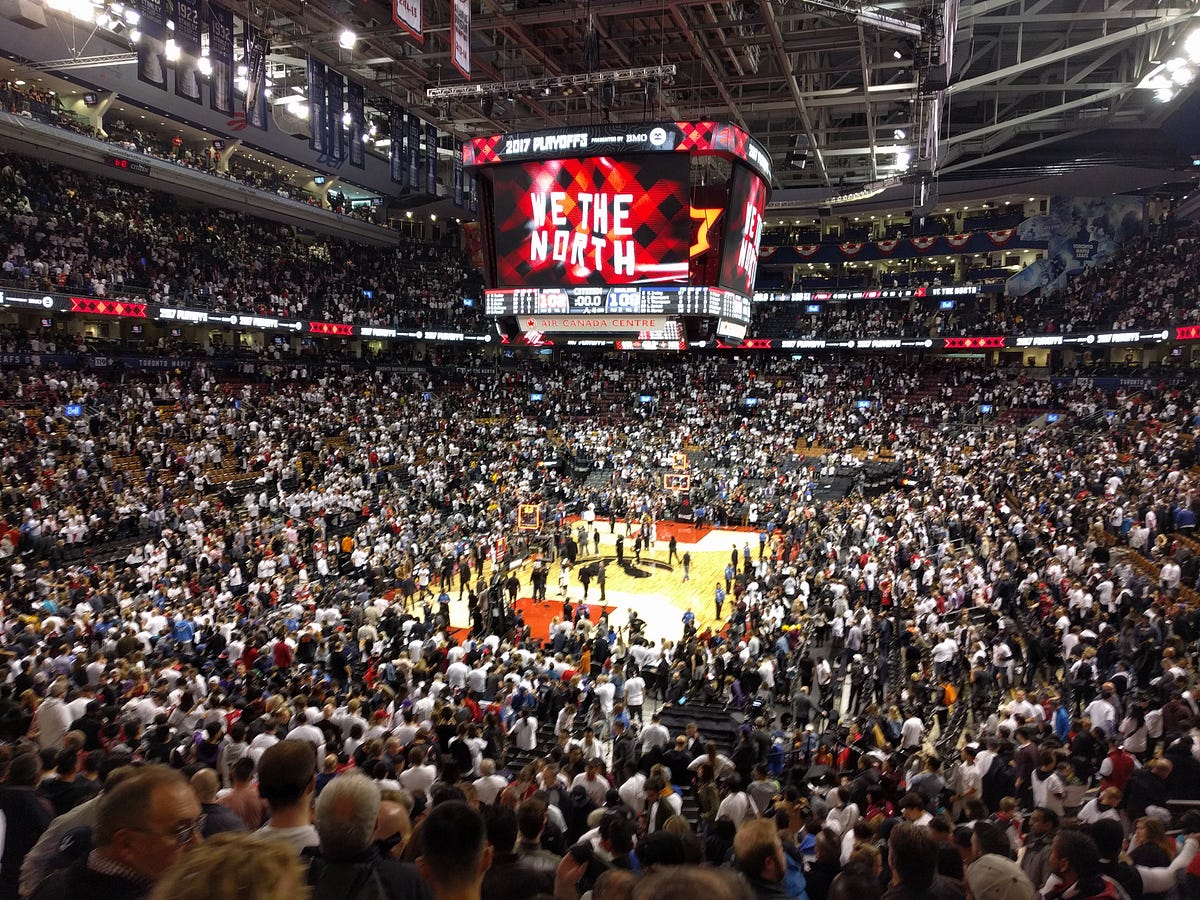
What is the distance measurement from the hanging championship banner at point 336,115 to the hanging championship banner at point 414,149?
7.54 feet

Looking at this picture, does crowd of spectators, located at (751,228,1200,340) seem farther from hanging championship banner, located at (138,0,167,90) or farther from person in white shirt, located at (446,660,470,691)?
hanging championship banner, located at (138,0,167,90)

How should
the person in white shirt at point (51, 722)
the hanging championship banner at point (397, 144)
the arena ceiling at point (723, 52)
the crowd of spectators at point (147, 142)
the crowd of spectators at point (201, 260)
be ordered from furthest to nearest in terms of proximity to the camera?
1. the crowd of spectators at point (201, 260)
2. the crowd of spectators at point (147, 142)
3. the hanging championship banner at point (397, 144)
4. the arena ceiling at point (723, 52)
5. the person in white shirt at point (51, 722)

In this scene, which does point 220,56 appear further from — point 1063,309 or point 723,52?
point 1063,309

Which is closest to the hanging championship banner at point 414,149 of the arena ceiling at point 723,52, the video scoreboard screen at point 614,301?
the arena ceiling at point 723,52

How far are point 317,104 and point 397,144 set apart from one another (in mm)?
2620

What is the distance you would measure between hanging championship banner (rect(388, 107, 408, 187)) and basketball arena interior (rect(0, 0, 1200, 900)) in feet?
0.31

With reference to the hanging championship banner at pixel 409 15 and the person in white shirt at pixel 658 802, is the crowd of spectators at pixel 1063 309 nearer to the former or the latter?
the hanging championship banner at pixel 409 15

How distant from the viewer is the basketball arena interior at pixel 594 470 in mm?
4676

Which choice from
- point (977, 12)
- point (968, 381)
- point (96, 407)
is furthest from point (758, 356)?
point (96, 407)

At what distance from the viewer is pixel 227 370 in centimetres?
3262

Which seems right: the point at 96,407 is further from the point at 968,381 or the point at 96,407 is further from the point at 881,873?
the point at 968,381

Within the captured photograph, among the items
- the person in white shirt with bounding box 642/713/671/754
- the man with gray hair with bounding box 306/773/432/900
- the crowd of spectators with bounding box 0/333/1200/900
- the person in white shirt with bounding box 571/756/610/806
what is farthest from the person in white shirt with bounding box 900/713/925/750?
the man with gray hair with bounding box 306/773/432/900

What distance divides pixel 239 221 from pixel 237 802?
129ft

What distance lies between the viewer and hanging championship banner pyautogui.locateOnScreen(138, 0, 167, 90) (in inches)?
504
